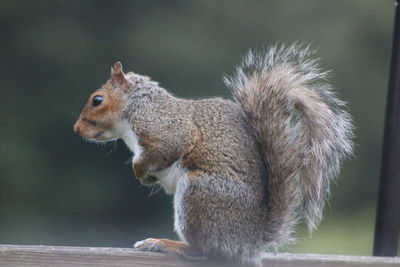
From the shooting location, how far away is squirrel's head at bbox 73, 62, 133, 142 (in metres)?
2.89

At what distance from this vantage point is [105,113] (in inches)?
114

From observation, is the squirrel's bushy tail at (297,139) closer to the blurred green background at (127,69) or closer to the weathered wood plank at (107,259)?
the weathered wood plank at (107,259)

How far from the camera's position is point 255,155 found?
2811 mm

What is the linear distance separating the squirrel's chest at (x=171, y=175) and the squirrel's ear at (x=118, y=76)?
0.26 meters

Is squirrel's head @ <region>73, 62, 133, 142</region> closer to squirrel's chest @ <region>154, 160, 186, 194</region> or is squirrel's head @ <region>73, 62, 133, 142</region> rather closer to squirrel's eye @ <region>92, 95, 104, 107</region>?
squirrel's eye @ <region>92, 95, 104, 107</region>

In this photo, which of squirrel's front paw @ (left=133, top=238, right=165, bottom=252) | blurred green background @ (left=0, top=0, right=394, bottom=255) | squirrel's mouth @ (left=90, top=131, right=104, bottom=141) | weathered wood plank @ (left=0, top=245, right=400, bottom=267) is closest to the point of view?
weathered wood plank @ (left=0, top=245, right=400, bottom=267)

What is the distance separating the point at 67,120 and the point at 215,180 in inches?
220

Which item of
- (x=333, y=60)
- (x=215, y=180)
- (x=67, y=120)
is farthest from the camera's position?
(x=333, y=60)

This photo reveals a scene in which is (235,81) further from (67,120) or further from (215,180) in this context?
(67,120)

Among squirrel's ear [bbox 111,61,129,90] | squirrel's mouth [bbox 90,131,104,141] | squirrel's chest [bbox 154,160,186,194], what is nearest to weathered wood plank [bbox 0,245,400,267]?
squirrel's chest [bbox 154,160,186,194]

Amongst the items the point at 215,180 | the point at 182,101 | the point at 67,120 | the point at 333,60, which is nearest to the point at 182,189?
the point at 215,180

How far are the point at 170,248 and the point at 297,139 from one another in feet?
1.31

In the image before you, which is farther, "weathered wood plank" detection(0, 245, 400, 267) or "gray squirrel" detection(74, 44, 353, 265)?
"gray squirrel" detection(74, 44, 353, 265)

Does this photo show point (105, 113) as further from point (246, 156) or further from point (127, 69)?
point (127, 69)
